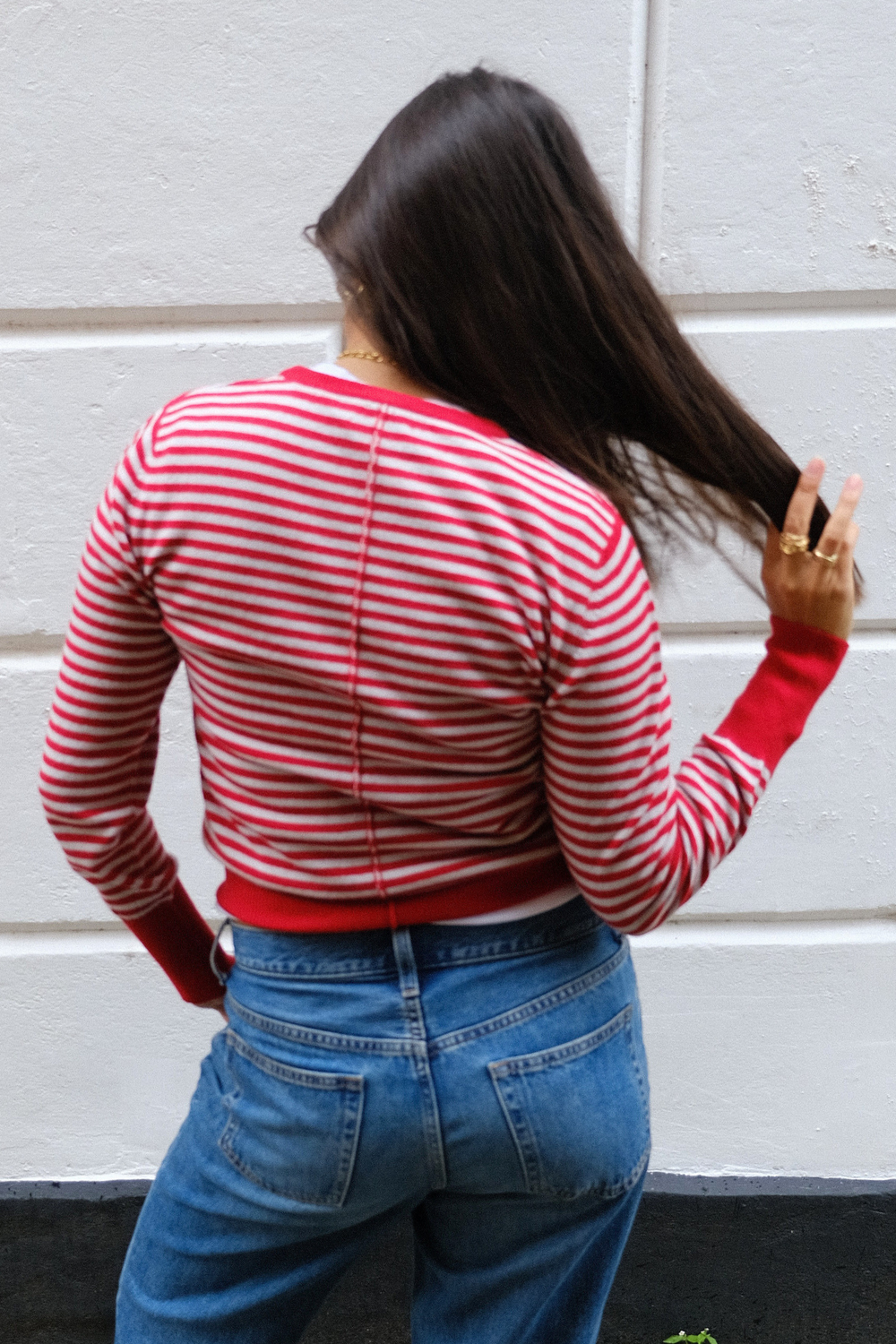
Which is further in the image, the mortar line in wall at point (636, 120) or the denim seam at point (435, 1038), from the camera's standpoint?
the mortar line in wall at point (636, 120)

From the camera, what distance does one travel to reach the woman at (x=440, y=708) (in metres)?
0.91

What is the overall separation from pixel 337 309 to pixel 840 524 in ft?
3.90

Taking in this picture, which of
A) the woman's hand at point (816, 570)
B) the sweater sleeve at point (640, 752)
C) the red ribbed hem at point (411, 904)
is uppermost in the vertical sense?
the woman's hand at point (816, 570)

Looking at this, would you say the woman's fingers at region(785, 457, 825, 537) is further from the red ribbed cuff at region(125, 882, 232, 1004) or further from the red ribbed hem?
the red ribbed cuff at region(125, 882, 232, 1004)

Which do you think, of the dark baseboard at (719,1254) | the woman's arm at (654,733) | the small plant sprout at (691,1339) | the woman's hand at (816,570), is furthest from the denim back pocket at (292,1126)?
the small plant sprout at (691,1339)

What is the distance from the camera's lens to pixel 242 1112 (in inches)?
42.9

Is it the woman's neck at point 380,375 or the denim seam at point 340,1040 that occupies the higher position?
the woman's neck at point 380,375

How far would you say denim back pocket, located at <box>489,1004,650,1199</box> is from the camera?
102 cm

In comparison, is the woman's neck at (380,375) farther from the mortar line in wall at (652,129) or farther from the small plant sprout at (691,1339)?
the small plant sprout at (691,1339)

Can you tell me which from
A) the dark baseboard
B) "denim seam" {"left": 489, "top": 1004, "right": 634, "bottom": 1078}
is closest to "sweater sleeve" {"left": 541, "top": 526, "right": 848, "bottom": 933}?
"denim seam" {"left": 489, "top": 1004, "right": 634, "bottom": 1078}

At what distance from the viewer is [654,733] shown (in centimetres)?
95

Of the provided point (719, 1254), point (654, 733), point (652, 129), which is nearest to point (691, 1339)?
point (719, 1254)

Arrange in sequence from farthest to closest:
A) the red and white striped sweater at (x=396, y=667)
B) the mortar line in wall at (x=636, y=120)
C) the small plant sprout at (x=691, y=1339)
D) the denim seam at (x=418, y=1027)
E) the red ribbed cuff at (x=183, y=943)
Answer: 1. the small plant sprout at (x=691, y=1339)
2. the mortar line in wall at (x=636, y=120)
3. the red ribbed cuff at (x=183, y=943)
4. the denim seam at (x=418, y=1027)
5. the red and white striped sweater at (x=396, y=667)

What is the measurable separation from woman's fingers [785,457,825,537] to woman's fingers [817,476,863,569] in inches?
0.8
